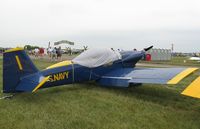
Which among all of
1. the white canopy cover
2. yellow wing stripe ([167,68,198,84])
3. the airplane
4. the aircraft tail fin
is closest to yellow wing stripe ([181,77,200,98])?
the airplane

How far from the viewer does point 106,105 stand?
702cm

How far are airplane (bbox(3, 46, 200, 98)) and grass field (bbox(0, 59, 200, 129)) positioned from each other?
0.39m

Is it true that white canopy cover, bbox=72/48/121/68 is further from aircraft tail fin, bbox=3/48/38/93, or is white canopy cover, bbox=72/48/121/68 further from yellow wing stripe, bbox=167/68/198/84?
yellow wing stripe, bbox=167/68/198/84

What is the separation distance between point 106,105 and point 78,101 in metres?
0.79

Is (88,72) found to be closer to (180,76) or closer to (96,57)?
(96,57)

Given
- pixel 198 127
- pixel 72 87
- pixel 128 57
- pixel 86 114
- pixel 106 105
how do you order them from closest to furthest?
1. pixel 198 127
2. pixel 86 114
3. pixel 106 105
4. pixel 72 87
5. pixel 128 57

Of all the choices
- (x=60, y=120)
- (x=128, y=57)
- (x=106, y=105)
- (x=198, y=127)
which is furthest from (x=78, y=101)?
(x=128, y=57)

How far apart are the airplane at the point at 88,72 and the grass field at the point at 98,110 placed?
1.28ft

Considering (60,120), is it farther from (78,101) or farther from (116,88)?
(116,88)

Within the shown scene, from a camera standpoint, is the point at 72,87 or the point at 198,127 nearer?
the point at 198,127

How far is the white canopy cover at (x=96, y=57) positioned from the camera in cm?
942

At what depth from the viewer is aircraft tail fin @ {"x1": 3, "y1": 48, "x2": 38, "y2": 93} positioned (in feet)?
23.2

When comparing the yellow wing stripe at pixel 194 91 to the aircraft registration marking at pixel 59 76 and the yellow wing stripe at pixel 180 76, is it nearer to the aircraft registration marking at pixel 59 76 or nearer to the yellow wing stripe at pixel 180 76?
the yellow wing stripe at pixel 180 76

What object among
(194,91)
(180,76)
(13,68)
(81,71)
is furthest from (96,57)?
(194,91)
